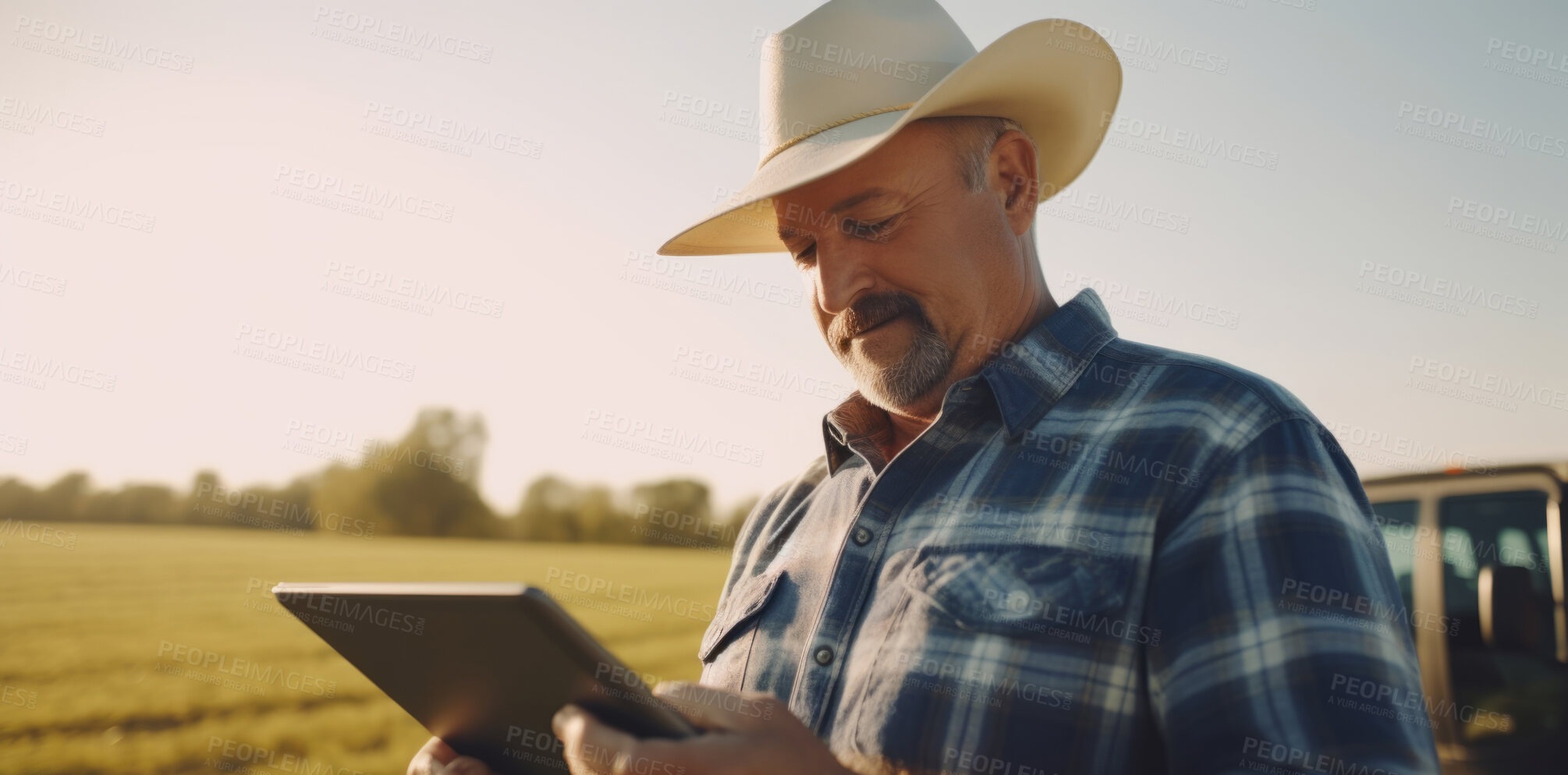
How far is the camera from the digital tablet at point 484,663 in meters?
1.15

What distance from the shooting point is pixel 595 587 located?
488cm

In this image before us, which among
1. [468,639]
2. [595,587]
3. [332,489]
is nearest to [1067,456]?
[468,639]

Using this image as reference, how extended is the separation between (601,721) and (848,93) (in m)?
1.64

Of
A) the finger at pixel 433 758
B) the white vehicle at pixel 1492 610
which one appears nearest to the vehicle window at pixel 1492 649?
the white vehicle at pixel 1492 610

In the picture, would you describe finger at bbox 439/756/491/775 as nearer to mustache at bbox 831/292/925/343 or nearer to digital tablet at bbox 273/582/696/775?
digital tablet at bbox 273/582/696/775

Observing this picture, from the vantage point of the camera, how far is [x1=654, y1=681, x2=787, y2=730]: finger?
1.26m

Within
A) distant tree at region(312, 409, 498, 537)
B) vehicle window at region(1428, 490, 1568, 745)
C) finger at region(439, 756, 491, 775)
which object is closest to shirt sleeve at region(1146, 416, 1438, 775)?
finger at region(439, 756, 491, 775)

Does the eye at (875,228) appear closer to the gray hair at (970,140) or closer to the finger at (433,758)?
the gray hair at (970,140)

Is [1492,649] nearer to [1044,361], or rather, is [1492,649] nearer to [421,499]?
[1044,361]

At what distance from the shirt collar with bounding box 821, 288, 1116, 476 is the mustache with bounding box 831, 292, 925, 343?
22cm

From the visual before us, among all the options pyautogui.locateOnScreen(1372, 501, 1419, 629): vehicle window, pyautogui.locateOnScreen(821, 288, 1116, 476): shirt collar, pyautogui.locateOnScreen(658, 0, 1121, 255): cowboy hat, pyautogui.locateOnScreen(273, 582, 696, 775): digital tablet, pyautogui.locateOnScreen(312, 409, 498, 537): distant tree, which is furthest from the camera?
pyautogui.locateOnScreen(312, 409, 498, 537): distant tree

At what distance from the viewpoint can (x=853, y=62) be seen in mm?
2189

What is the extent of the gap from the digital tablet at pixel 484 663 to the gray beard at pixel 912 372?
3.69 ft

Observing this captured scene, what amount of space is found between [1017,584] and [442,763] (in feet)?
4.32
